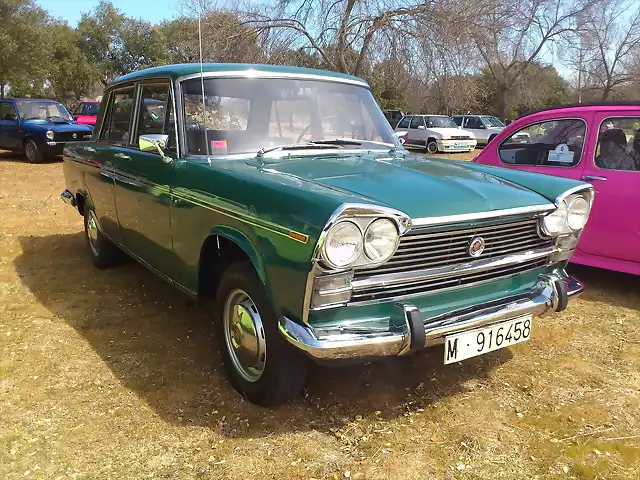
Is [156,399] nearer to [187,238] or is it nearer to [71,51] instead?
[187,238]

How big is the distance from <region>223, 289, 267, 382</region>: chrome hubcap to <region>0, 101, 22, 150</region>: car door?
1406 cm

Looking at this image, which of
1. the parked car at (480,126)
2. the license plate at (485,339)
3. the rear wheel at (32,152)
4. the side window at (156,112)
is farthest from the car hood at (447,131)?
the license plate at (485,339)

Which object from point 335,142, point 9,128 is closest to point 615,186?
point 335,142

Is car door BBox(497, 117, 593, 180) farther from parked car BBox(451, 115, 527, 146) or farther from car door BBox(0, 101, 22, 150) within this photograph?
parked car BBox(451, 115, 527, 146)

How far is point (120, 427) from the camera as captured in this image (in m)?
2.83

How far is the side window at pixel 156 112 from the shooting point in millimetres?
3674

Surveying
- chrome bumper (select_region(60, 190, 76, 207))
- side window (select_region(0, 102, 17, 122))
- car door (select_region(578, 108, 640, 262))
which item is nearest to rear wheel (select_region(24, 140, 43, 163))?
side window (select_region(0, 102, 17, 122))

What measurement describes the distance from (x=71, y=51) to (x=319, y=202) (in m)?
36.8

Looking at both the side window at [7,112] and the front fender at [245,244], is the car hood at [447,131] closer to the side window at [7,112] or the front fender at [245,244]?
the side window at [7,112]

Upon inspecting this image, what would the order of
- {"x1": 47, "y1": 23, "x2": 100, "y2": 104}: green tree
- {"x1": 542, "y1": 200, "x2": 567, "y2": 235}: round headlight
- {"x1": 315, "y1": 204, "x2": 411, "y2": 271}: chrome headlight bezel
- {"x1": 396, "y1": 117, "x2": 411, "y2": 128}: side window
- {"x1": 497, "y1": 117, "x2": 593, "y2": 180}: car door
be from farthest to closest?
{"x1": 47, "y1": 23, "x2": 100, "y2": 104}: green tree → {"x1": 396, "y1": 117, "x2": 411, "y2": 128}: side window → {"x1": 497, "y1": 117, "x2": 593, "y2": 180}: car door → {"x1": 542, "y1": 200, "x2": 567, "y2": 235}: round headlight → {"x1": 315, "y1": 204, "x2": 411, "y2": 271}: chrome headlight bezel

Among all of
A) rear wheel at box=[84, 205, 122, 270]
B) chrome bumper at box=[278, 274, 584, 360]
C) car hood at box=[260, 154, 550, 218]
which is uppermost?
car hood at box=[260, 154, 550, 218]

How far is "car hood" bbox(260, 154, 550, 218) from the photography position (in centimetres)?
264

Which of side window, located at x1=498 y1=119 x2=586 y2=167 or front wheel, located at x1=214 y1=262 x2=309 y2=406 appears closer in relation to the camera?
front wheel, located at x1=214 y1=262 x2=309 y2=406

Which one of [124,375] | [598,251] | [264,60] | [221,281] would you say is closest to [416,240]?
[221,281]
